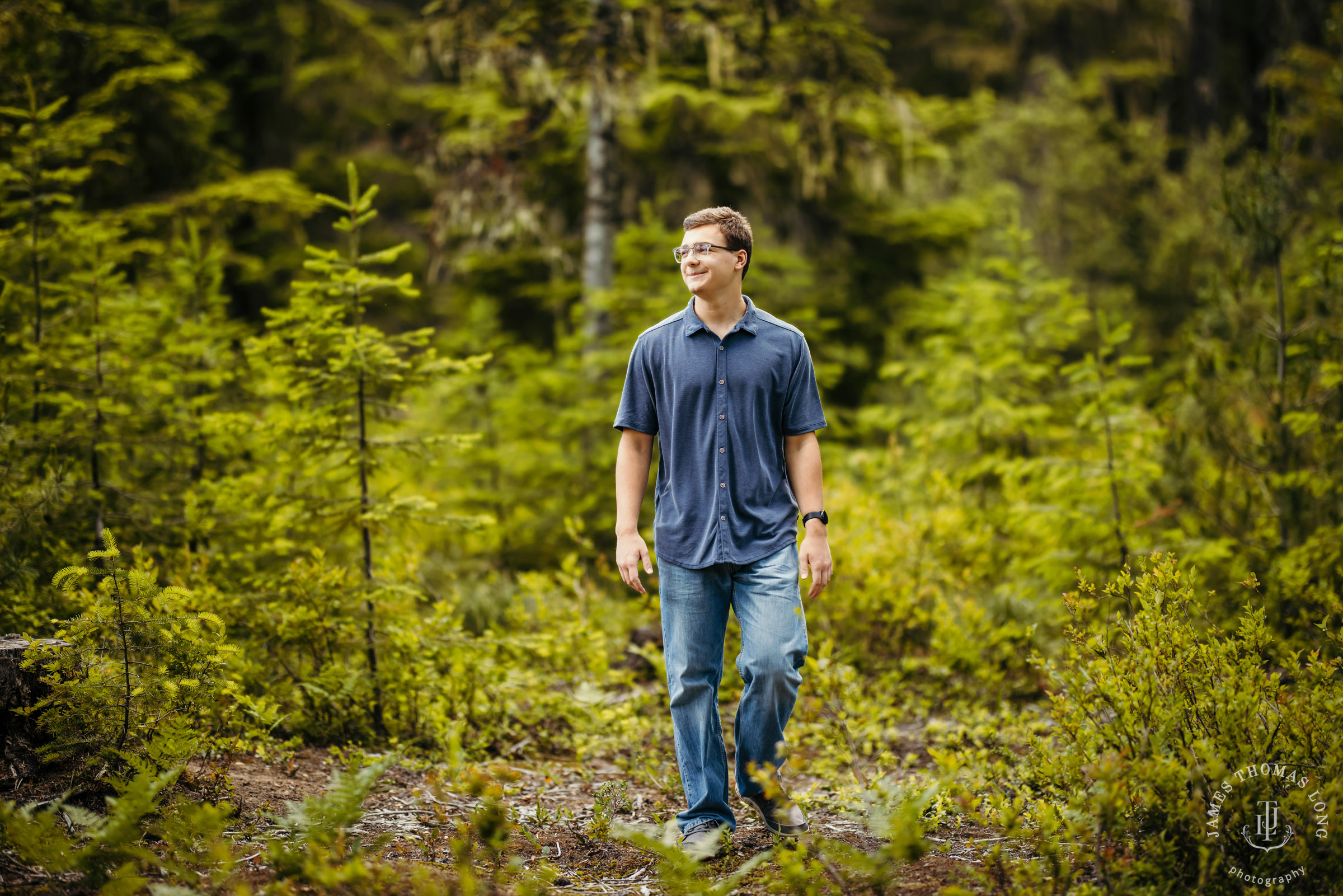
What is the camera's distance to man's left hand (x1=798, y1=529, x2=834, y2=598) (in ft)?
9.95

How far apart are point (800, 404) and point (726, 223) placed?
711 mm

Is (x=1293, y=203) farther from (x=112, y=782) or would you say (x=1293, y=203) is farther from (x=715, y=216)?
(x=112, y=782)

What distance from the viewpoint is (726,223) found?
3.10 metres

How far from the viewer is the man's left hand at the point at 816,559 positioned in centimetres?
303

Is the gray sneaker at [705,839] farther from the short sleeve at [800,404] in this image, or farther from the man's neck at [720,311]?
the man's neck at [720,311]

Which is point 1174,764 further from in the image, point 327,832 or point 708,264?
point 327,832

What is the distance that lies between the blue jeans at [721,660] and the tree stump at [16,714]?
6.96ft

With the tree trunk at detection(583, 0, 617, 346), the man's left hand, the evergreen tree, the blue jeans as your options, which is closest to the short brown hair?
the man's left hand

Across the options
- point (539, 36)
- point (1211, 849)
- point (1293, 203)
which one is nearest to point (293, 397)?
point (1211, 849)

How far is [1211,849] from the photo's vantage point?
8.02 feet

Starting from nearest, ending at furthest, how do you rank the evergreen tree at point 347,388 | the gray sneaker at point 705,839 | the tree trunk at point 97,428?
1. the gray sneaker at point 705,839
2. the evergreen tree at point 347,388
3. the tree trunk at point 97,428

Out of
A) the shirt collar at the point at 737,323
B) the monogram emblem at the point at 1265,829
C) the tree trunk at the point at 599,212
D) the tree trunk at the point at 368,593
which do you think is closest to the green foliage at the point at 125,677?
the tree trunk at the point at 368,593

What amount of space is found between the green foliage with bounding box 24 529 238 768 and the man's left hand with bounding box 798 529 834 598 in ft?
6.75

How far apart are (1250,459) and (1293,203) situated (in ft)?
5.52
